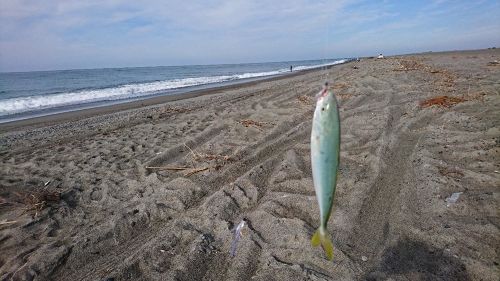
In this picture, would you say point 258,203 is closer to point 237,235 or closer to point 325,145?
point 237,235

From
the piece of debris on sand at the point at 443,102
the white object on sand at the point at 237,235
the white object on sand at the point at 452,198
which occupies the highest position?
the piece of debris on sand at the point at 443,102

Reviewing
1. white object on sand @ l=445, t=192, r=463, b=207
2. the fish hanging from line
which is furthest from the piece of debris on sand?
the fish hanging from line

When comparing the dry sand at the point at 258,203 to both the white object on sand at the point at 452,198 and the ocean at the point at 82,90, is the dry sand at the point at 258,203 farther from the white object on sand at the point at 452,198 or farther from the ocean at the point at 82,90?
the ocean at the point at 82,90

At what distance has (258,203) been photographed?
455cm

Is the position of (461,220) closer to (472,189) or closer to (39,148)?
(472,189)

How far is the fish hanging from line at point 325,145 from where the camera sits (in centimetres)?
176

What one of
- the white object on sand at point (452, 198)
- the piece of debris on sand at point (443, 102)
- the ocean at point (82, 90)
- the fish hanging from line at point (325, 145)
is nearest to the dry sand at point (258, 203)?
the white object on sand at point (452, 198)

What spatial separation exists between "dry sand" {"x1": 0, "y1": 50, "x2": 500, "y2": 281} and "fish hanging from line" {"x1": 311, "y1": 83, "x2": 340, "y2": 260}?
18.9 inches

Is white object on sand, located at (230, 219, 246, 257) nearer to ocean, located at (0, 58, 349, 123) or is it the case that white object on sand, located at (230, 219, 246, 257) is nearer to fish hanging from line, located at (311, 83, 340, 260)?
fish hanging from line, located at (311, 83, 340, 260)

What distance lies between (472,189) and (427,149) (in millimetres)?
1515

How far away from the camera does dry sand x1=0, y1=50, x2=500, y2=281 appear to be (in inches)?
133

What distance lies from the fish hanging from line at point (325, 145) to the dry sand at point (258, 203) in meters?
0.48

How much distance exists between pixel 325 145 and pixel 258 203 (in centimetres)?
283

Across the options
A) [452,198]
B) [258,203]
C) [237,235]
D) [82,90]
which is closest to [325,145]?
[237,235]
